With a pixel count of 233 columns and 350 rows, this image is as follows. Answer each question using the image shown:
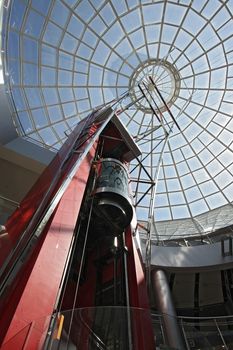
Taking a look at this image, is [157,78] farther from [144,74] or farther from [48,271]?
[48,271]

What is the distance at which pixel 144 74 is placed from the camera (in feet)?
71.0

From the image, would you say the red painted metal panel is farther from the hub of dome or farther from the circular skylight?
the hub of dome

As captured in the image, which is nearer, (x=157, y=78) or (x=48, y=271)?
(x=48, y=271)

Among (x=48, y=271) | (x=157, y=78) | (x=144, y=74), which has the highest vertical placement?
(x=157, y=78)

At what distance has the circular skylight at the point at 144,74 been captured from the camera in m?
18.2

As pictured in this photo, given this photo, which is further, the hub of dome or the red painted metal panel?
the hub of dome

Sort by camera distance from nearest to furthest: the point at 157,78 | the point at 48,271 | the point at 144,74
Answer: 1. the point at 48,271
2. the point at 144,74
3. the point at 157,78

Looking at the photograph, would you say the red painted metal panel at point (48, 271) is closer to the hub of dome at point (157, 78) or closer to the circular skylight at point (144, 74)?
the circular skylight at point (144, 74)

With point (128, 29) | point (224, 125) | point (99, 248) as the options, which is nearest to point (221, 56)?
point (224, 125)

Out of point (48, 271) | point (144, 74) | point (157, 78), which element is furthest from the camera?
point (157, 78)

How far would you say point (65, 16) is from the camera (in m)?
18.2

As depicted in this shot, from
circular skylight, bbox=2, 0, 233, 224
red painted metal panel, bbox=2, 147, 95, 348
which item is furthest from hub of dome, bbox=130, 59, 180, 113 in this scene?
red painted metal panel, bbox=2, 147, 95, 348

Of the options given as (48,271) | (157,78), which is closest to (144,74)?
(157,78)

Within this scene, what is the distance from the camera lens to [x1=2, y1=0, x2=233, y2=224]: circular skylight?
59.7 ft
